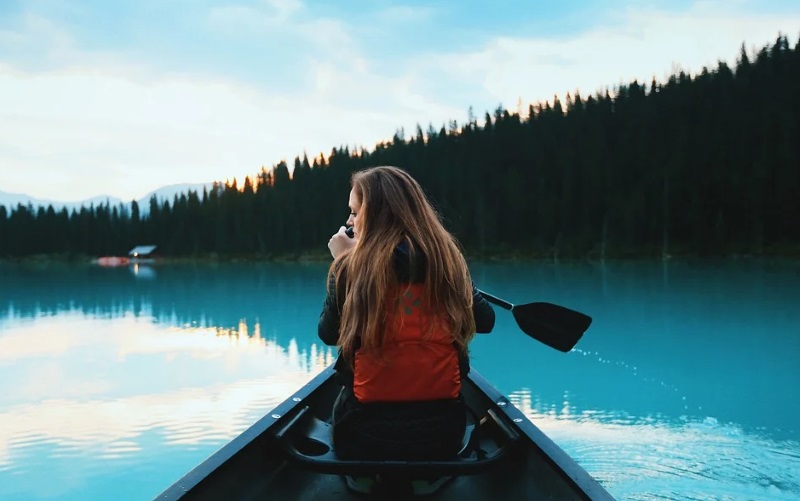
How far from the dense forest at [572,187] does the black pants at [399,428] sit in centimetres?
3890

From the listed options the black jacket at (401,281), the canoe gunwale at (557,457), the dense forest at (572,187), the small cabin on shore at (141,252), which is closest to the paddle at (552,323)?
the canoe gunwale at (557,457)

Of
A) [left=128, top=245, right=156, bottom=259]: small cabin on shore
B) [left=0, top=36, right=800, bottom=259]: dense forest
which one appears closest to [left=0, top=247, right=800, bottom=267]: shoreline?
[left=0, top=36, right=800, bottom=259]: dense forest

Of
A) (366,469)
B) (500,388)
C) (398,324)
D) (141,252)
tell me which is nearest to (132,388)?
(500,388)

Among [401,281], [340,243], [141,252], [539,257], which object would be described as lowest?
[141,252]

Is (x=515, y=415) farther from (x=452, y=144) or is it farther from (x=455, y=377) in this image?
(x=452, y=144)

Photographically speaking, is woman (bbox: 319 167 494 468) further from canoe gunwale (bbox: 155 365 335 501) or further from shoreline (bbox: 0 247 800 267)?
shoreline (bbox: 0 247 800 267)

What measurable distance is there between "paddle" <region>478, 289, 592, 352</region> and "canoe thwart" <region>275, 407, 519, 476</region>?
0.67 meters

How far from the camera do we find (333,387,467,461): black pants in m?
2.30

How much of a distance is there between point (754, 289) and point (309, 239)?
60.0m

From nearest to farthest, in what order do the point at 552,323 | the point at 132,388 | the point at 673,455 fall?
A: the point at 552,323
the point at 673,455
the point at 132,388

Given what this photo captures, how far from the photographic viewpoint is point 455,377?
2.34m

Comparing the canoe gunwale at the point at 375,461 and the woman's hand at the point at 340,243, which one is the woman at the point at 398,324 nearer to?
the canoe gunwale at the point at 375,461

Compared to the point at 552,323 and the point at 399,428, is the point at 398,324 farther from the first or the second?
the point at 552,323

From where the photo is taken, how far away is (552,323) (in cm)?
381
